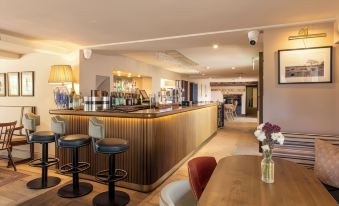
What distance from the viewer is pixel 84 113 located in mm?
3398

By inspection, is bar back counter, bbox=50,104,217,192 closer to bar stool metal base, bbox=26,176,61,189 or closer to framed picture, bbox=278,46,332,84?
bar stool metal base, bbox=26,176,61,189

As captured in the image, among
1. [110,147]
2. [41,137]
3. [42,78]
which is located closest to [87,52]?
[42,78]

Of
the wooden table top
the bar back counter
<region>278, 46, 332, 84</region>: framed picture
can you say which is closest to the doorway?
the bar back counter

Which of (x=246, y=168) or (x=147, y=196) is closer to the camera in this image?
(x=246, y=168)

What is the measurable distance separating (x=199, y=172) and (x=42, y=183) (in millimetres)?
2674

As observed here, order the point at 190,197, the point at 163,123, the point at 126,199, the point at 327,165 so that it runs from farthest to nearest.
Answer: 1. the point at 163,123
2. the point at 126,199
3. the point at 327,165
4. the point at 190,197

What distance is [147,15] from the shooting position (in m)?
2.58

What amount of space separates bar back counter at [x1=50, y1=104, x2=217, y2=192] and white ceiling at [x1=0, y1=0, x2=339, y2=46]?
1233mm

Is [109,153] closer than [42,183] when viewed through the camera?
Yes

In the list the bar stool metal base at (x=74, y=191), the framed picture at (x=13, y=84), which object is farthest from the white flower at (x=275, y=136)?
the framed picture at (x=13, y=84)

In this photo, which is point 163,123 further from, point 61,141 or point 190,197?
point 190,197

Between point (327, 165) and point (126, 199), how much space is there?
2324mm

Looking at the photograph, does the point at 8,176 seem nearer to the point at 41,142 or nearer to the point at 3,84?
the point at 41,142

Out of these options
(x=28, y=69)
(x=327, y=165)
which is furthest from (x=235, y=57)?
(x=28, y=69)
